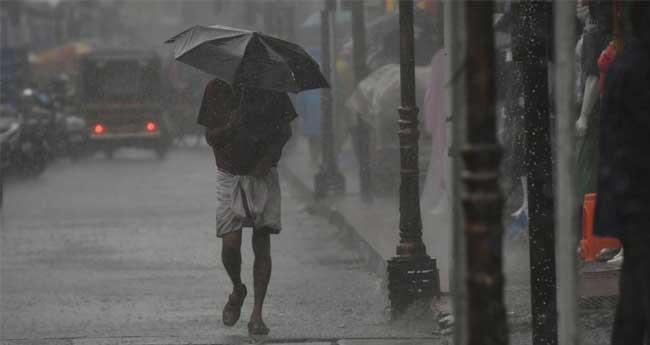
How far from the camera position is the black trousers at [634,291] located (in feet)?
17.1

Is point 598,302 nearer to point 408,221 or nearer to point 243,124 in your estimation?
point 408,221

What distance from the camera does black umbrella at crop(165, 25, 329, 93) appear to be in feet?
27.0

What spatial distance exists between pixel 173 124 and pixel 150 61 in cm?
152

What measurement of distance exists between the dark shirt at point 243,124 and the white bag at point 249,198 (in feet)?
0.23

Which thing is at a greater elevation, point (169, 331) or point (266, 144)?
point (266, 144)

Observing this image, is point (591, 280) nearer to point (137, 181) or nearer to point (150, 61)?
point (137, 181)

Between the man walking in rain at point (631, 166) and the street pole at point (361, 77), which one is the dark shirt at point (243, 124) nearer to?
the man walking in rain at point (631, 166)

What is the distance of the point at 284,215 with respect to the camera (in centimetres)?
1627

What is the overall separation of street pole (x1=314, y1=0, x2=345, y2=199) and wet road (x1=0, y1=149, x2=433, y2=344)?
629 millimetres

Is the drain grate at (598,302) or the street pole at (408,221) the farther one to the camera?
the street pole at (408,221)

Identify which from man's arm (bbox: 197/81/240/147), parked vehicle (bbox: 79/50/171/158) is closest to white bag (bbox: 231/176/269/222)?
man's arm (bbox: 197/81/240/147)

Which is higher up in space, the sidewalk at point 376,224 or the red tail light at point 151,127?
the sidewalk at point 376,224

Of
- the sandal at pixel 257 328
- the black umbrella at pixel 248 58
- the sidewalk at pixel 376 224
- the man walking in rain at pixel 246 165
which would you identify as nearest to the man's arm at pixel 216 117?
the man walking in rain at pixel 246 165

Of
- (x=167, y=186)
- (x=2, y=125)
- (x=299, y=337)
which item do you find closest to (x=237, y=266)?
(x=299, y=337)
